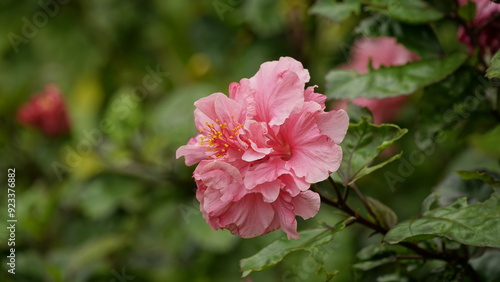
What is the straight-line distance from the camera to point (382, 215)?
78cm

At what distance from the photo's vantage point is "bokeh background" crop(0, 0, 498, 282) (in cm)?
144

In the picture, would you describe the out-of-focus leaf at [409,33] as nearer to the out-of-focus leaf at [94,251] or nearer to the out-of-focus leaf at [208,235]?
the out-of-focus leaf at [208,235]

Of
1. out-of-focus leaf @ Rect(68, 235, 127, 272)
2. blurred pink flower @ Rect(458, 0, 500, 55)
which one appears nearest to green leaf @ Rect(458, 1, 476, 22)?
blurred pink flower @ Rect(458, 0, 500, 55)

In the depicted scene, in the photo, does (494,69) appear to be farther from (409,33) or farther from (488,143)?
(488,143)

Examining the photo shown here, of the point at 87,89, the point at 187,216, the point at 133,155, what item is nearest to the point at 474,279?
the point at 187,216

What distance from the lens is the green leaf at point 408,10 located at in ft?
2.86

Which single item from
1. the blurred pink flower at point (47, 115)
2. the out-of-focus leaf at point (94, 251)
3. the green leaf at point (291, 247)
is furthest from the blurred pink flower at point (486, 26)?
the blurred pink flower at point (47, 115)

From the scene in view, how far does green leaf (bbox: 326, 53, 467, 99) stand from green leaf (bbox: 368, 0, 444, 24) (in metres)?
0.07

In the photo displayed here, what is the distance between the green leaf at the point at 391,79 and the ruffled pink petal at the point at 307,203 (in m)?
0.24

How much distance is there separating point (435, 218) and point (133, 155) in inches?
36.7

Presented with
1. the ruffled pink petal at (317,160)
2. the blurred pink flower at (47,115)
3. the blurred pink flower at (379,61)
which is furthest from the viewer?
the blurred pink flower at (47,115)

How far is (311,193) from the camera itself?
661 millimetres

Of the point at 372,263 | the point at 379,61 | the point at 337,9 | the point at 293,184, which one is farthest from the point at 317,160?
the point at 379,61

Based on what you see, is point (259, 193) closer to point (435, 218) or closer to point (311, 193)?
point (311, 193)
